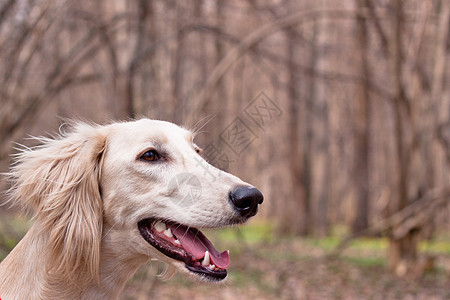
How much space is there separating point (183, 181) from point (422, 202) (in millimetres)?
6548

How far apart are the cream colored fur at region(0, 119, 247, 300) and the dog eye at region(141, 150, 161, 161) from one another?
34 mm

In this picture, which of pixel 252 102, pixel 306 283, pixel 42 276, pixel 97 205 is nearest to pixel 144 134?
pixel 97 205

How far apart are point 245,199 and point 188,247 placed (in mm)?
459

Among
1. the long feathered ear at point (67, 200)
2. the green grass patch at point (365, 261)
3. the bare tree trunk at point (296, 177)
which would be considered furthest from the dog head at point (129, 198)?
the bare tree trunk at point (296, 177)

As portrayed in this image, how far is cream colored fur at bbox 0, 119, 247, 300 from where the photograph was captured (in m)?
2.83

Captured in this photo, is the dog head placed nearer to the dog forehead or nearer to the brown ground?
the dog forehead

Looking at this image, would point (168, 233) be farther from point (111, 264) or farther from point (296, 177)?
point (296, 177)

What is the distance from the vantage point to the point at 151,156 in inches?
124

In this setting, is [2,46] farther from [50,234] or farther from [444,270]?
[444,270]

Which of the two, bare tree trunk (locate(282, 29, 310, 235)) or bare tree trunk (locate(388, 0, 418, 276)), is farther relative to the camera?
bare tree trunk (locate(282, 29, 310, 235))

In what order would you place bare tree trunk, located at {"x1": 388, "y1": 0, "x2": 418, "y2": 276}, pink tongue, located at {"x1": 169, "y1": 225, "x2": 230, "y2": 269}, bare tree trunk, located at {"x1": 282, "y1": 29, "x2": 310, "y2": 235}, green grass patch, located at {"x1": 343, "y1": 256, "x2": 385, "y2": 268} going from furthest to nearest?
bare tree trunk, located at {"x1": 282, "y1": 29, "x2": 310, "y2": 235} → green grass patch, located at {"x1": 343, "y1": 256, "x2": 385, "y2": 268} → bare tree trunk, located at {"x1": 388, "y1": 0, "x2": 418, "y2": 276} → pink tongue, located at {"x1": 169, "y1": 225, "x2": 230, "y2": 269}

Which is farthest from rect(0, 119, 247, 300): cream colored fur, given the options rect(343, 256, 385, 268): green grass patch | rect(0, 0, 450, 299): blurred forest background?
rect(343, 256, 385, 268): green grass patch

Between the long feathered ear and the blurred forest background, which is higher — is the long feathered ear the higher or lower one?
the higher one

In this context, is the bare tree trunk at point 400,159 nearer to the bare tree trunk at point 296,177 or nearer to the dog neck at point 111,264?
the dog neck at point 111,264
